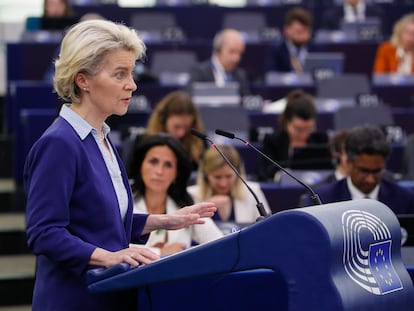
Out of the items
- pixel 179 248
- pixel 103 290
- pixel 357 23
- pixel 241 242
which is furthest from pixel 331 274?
pixel 357 23

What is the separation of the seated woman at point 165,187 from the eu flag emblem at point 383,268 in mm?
2390

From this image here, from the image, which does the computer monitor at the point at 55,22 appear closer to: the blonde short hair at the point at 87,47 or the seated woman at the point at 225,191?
the seated woman at the point at 225,191

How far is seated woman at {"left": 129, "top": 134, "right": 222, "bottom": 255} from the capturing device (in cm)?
538

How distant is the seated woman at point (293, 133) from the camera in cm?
877

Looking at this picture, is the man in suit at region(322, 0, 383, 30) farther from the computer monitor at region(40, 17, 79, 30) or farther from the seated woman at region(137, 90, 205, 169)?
the seated woman at region(137, 90, 205, 169)

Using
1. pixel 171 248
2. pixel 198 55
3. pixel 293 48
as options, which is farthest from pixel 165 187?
pixel 198 55

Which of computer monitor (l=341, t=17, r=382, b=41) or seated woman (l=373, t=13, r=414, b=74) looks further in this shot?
computer monitor (l=341, t=17, r=382, b=41)

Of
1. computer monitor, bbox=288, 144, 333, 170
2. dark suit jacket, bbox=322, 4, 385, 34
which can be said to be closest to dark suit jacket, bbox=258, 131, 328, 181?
computer monitor, bbox=288, 144, 333, 170

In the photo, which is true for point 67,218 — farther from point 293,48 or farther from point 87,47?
point 293,48

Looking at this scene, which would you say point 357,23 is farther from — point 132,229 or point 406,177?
point 132,229

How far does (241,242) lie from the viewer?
273 cm

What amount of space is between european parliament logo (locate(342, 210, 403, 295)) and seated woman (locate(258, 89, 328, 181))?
5671 mm

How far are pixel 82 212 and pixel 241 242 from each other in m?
0.46

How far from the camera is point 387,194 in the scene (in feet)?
19.6
